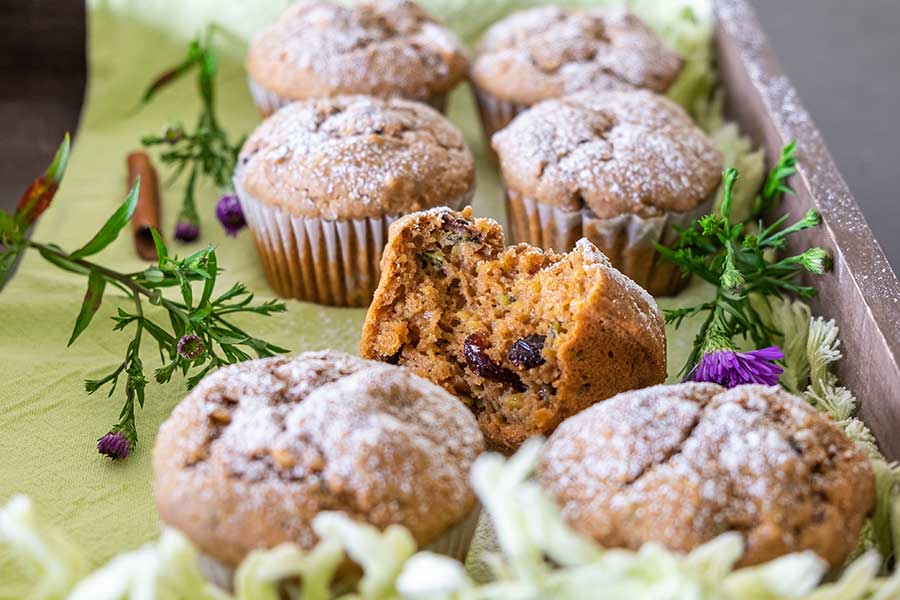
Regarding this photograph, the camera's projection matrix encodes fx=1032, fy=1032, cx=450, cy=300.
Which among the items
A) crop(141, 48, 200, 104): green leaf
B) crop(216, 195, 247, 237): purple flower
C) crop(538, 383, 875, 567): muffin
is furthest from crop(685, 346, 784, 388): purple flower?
crop(141, 48, 200, 104): green leaf

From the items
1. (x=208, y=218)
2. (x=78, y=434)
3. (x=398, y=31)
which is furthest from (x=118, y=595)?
(x=398, y=31)

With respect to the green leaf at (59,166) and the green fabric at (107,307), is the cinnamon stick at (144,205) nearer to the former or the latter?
the green fabric at (107,307)

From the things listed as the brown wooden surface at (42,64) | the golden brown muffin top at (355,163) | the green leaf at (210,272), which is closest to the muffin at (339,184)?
the golden brown muffin top at (355,163)

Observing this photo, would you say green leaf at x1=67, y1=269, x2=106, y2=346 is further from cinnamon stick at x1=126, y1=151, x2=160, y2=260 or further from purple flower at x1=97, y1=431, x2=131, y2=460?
cinnamon stick at x1=126, y1=151, x2=160, y2=260

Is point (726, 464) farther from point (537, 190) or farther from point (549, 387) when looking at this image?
point (537, 190)

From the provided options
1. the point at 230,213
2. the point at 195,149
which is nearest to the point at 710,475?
the point at 230,213

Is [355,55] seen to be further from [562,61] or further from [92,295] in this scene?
[92,295]
